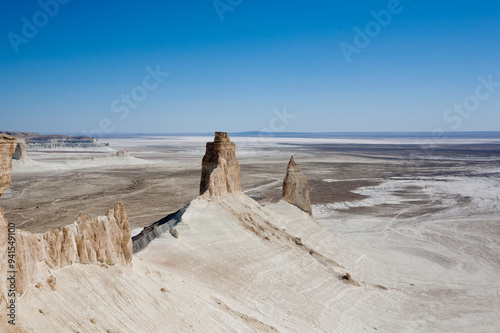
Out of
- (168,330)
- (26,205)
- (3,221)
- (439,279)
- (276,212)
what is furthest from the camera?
(26,205)

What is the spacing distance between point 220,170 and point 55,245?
12.8 meters

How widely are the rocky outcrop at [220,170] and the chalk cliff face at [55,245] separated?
9.54m

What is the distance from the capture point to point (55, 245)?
10.6 m

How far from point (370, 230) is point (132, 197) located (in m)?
28.3

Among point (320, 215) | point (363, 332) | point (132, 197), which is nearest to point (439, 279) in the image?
point (363, 332)

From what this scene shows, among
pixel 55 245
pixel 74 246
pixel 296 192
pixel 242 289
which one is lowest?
pixel 242 289

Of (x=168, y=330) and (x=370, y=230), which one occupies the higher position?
(x=168, y=330)

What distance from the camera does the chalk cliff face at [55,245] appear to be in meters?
9.10

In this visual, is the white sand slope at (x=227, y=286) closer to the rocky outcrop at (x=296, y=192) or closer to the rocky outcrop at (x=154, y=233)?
the rocky outcrop at (x=154, y=233)

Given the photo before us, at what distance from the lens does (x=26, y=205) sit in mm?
42188

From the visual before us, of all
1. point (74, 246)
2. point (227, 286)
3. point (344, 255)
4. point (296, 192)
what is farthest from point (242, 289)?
point (296, 192)

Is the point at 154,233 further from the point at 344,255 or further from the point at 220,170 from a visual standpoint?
the point at 344,255

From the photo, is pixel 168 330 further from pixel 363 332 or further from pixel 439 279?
pixel 439 279

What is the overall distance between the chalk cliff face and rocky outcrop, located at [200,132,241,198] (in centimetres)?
954
